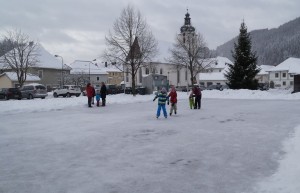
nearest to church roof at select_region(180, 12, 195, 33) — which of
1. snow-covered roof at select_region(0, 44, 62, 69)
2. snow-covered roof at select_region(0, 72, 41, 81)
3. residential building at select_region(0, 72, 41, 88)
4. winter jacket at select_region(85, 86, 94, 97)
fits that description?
snow-covered roof at select_region(0, 44, 62, 69)

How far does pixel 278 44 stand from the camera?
152750 mm

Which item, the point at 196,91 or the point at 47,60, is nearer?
the point at 196,91

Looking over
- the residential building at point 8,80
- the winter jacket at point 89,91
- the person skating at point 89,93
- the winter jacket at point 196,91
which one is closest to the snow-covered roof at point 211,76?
the residential building at point 8,80

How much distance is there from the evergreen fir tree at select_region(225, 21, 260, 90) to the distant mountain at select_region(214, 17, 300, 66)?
315 feet

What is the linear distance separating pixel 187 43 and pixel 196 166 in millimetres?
56153

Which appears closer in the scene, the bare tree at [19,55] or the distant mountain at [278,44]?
the bare tree at [19,55]

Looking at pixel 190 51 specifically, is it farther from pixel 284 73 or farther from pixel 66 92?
pixel 284 73

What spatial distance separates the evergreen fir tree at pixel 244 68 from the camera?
4522 centimetres

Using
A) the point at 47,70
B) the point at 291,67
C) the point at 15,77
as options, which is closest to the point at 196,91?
the point at 15,77

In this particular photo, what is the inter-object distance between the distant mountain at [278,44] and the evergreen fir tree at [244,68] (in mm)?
96019

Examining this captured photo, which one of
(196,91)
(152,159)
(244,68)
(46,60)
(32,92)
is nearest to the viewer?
(152,159)

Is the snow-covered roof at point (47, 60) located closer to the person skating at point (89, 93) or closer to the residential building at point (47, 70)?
the residential building at point (47, 70)

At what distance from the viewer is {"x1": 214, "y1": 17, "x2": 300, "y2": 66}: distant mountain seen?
142375 mm

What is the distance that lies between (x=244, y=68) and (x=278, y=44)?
389ft
